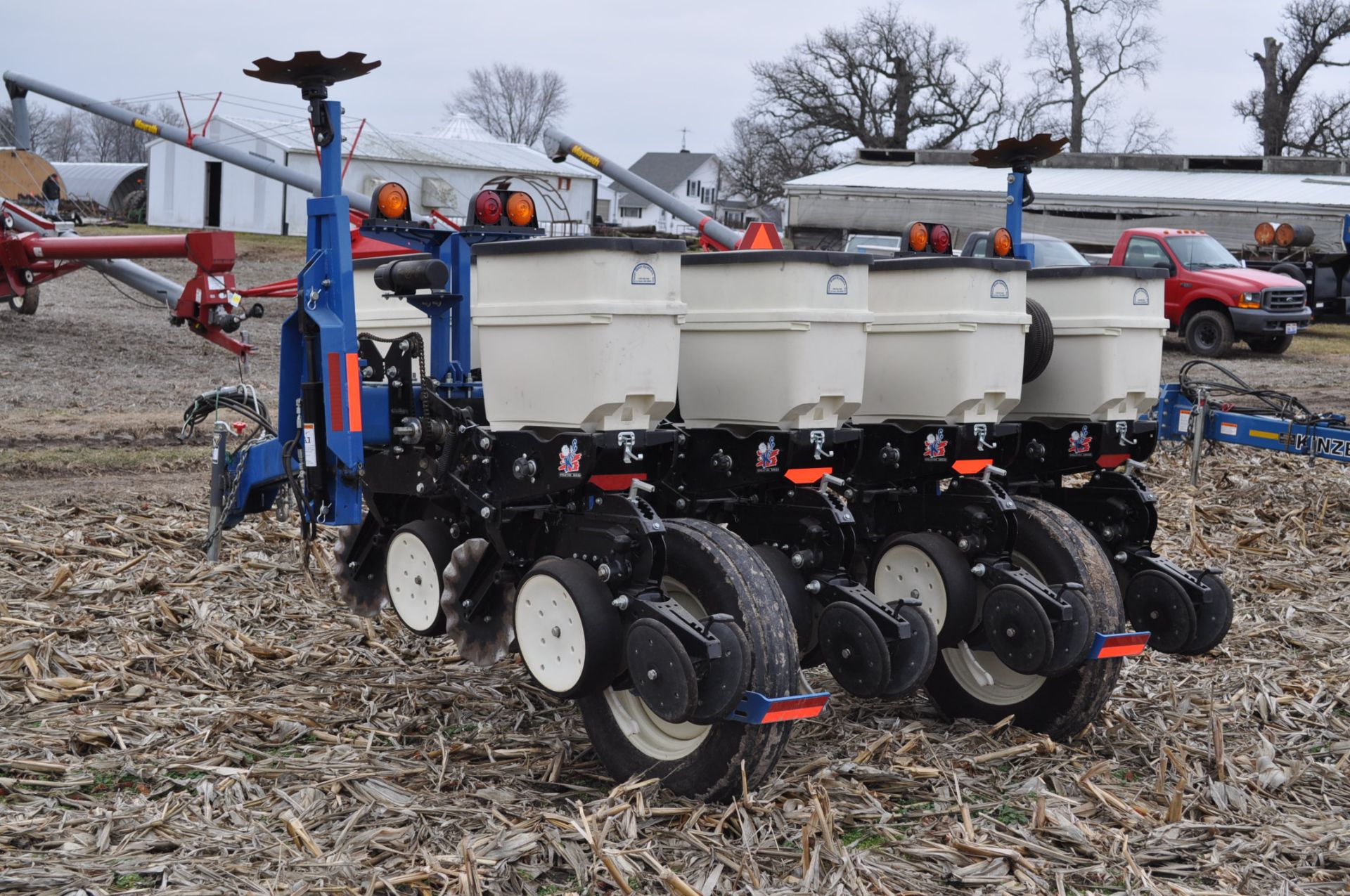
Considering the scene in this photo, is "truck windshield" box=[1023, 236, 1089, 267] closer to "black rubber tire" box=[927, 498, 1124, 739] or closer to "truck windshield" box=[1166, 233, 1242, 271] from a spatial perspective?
"truck windshield" box=[1166, 233, 1242, 271]

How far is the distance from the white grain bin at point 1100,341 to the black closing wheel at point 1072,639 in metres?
1.24

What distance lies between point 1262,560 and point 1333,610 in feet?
4.27

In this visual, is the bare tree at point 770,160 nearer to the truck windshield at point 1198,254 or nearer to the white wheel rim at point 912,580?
the truck windshield at point 1198,254

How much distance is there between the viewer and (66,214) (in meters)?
23.0

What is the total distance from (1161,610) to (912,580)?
1209mm

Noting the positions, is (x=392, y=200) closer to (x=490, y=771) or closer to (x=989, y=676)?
(x=490, y=771)

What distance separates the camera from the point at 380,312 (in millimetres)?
7059

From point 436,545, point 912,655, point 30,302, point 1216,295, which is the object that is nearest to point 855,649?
point 912,655

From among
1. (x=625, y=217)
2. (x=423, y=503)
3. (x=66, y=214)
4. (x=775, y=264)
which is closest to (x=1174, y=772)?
(x=775, y=264)

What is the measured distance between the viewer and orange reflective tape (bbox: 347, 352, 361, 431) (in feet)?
18.5

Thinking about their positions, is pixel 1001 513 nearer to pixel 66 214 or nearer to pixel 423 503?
pixel 423 503

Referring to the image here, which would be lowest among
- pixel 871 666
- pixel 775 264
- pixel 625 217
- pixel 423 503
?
pixel 871 666

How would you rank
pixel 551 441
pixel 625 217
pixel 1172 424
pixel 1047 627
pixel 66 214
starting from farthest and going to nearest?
pixel 625 217 → pixel 66 214 → pixel 1172 424 → pixel 1047 627 → pixel 551 441

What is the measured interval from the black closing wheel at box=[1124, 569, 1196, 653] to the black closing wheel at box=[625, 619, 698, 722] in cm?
259
